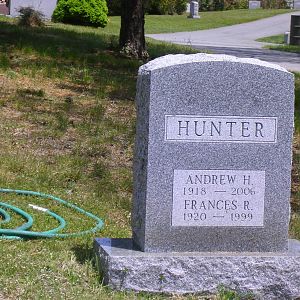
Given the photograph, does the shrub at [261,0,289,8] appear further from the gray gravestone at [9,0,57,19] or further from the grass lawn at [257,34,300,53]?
the gray gravestone at [9,0,57,19]

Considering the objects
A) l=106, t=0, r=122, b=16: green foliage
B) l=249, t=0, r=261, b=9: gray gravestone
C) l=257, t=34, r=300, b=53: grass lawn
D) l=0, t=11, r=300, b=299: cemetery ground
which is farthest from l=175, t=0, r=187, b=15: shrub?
l=0, t=11, r=300, b=299: cemetery ground

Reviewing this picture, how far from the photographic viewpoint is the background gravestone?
5.17 metres

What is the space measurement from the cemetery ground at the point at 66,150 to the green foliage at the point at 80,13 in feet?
43.9

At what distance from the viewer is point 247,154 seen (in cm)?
530

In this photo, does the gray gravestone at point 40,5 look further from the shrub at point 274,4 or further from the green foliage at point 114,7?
the shrub at point 274,4

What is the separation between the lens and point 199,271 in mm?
5133

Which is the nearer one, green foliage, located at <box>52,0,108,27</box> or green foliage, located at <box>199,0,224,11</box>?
green foliage, located at <box>52,0,108,27</box>

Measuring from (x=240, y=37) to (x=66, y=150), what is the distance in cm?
2828

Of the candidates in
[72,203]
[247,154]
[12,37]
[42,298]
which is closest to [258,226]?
[247,154]

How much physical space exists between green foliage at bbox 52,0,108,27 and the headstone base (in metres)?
23.4

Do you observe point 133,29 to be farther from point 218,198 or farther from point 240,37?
point 240,37

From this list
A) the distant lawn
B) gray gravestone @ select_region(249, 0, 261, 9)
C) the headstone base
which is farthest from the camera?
gray gravestone @ select_region(249, 0, 261, 9)

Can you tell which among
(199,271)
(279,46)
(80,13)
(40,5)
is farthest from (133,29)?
(40,5)

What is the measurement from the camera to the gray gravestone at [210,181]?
513cm
